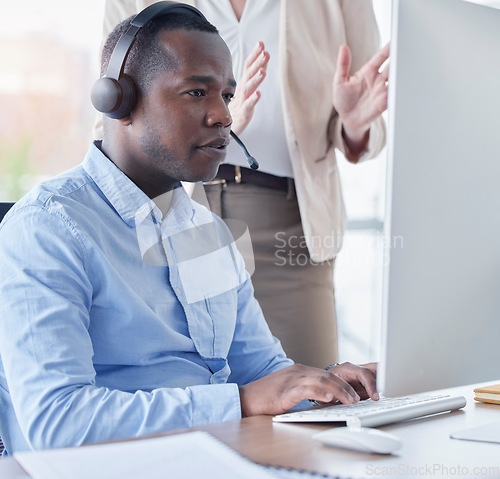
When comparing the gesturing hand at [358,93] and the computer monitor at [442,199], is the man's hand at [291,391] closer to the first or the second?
the computer monitor at [442,199]

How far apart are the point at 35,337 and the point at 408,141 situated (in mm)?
498

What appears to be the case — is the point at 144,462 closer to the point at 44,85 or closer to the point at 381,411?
the point at 381,411

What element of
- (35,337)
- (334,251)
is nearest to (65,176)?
(35,337)

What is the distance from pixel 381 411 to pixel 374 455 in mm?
132

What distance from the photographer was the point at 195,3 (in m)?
1.54

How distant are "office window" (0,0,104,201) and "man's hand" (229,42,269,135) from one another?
4.61 feet

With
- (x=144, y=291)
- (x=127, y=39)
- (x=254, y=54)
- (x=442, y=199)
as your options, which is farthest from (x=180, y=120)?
(x=442, y=199)

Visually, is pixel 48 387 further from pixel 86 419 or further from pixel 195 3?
pixel 195 3

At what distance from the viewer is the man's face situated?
43.2 inches

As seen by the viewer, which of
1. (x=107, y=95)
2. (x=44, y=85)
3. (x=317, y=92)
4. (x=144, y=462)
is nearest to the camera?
(x=144, y=462)

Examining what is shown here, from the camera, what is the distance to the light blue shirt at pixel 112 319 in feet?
2.59

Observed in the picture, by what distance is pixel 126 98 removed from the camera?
1063mm

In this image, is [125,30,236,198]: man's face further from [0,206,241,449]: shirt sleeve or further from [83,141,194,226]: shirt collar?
[0,206,241,449]: shirt sleeve

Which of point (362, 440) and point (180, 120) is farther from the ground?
point (180, 120)
